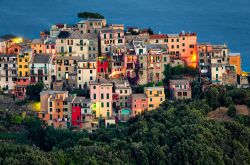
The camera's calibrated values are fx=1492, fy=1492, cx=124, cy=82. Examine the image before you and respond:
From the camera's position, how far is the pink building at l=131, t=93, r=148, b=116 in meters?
73.4

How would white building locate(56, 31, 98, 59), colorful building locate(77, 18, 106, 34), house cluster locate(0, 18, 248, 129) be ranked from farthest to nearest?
1. colorful building locate(77, 18, 106, 34)
2. white building locate(56, 31, 98, 59)
3. house cluster locate(0, 18, 248, 129)

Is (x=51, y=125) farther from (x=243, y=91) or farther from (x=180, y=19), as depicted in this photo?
(x=180, y=19)

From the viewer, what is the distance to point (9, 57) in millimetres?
76250

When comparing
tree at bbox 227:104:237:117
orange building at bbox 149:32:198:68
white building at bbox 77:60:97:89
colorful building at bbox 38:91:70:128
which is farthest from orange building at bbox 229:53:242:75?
colorful building at bbox 38:91:70:128

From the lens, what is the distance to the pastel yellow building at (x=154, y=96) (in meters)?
73.9

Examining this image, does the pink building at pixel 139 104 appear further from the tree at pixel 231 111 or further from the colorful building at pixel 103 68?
the tree at pixel 231 111

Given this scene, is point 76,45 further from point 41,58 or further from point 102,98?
point 102,98

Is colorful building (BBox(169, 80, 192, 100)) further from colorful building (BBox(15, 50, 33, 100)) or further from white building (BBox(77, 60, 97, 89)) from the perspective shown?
colorful building (BBox(15, 50, 33, 100))

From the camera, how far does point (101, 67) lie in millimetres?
75875

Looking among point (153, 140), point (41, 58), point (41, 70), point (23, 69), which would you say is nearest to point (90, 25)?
point (41, 58)

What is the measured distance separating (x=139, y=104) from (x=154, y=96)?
95cm

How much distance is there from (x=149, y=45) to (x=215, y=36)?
56.1ft

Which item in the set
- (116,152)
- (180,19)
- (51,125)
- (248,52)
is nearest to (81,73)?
(51,125)

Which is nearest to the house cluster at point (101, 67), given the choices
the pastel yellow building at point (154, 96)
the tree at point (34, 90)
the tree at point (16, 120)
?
the pastel yellow building at point (154, 96)
